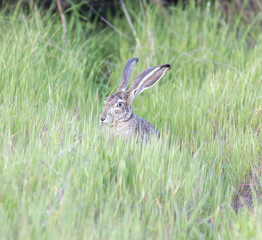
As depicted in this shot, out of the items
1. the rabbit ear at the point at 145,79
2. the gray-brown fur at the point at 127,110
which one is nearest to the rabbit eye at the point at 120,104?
the gray-brown fur at the point at 127,110

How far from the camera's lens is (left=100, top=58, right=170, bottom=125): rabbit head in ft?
14.7

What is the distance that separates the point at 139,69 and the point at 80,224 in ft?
10.7

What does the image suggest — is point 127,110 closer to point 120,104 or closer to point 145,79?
point 120,104

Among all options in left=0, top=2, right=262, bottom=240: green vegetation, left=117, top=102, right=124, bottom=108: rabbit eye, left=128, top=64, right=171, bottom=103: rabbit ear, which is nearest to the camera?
left=0, top=2, right=262, bottom=240: green vegetation

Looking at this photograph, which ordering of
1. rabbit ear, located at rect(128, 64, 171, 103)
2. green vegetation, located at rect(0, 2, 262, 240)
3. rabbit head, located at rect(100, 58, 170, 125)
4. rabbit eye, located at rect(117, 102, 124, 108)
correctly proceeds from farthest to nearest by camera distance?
Result: rabbit ear, located at rect(128, 64, 171, 103) < rabbit eye, located at rect(117, 102, 124, 108) < rabbit head, located at rect(100, 58, 170, 125) < green vegetation, located at rect(0, 2, 262, 240)

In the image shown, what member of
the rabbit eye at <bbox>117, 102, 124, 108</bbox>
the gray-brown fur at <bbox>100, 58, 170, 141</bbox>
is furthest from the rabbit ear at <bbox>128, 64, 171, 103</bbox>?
the rabbit eye at <bbox>117, 102, 124, 108</bbox>

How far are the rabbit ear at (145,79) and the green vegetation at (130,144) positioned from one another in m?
0.25

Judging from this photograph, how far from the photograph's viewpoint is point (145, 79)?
15.8 feet

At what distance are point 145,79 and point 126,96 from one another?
26cm

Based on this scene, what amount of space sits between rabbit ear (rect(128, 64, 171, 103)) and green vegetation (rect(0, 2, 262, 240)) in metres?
0.25

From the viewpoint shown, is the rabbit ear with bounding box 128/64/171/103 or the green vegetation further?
the rabbit ear with bounding box 128/64/171/103

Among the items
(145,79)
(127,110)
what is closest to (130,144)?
(127,110)

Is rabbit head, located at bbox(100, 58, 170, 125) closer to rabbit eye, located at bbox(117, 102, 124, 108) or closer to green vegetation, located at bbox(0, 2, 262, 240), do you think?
rabbit eye, located at bbox(117, 102, 124, 108)

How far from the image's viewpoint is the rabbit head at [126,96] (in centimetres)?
447
